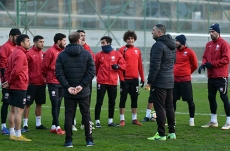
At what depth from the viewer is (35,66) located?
490 inches

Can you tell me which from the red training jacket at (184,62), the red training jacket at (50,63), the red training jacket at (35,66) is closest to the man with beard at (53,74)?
the red training jacket at (50,63)

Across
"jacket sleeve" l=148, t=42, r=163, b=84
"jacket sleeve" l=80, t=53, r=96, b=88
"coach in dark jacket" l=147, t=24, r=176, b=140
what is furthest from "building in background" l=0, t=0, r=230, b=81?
"jacket sleeve" l=80, t=53, r=96, b=88

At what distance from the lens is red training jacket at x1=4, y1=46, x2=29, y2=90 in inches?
416

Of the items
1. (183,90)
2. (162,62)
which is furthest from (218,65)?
(162,62)

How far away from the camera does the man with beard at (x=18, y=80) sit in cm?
1057

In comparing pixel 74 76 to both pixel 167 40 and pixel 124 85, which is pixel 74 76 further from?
pixel 124 85

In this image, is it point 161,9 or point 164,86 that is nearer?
point 164,86

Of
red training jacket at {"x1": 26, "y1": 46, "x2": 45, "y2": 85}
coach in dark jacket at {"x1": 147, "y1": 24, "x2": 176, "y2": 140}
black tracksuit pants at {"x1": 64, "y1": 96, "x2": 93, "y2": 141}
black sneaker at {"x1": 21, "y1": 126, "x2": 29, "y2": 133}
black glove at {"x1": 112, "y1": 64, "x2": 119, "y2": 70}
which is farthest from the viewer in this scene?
black glove at {"x1": 112, "y1": 64, "x2": 119, "y2": 70}

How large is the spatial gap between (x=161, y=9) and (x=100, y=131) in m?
23.0

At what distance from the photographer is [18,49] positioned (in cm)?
1070

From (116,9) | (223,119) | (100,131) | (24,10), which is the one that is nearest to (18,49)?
(100,131)

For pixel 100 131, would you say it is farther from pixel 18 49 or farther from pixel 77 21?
pixel 77 21

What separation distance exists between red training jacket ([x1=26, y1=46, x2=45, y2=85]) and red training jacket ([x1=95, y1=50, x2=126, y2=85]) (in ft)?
4.80

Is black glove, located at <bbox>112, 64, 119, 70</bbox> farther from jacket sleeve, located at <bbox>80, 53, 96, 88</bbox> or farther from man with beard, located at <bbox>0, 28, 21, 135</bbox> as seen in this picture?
jacket sleeve, located at <bbox>80, 53, 96, 88</bbox>
